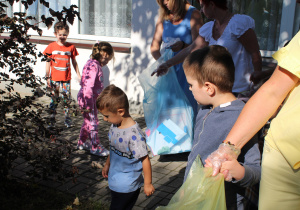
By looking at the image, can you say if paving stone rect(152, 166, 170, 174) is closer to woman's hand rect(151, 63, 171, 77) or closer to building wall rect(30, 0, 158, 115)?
woman's hand rect(151, 63, 171, 77)

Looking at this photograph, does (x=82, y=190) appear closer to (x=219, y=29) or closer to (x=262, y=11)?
(x=219, y=29)

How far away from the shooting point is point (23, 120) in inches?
128

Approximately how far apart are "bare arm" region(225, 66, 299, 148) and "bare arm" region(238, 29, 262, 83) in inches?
66.0

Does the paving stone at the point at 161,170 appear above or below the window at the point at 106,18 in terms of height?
below

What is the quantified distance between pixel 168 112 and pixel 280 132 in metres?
3.25

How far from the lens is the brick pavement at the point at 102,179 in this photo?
13.1 feet

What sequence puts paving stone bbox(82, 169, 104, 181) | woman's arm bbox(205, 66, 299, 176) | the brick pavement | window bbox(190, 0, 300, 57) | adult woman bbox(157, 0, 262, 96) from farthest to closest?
window bbox(190, 0, 300, 57) → paving stone bbox(82, 169, 104, 181) → the brick pavement → adult woman bbox(157, 0, 262, 96) → woman's arm bbox(205, 66, 299, 176)

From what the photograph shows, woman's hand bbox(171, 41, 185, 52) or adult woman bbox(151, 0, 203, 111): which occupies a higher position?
adult woman bbox(151, 0, 203, 111)

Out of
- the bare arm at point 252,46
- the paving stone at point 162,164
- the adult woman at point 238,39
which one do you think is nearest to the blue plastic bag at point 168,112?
the paving stone at point 162,164

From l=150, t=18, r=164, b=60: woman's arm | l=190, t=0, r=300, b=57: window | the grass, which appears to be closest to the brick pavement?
the grass

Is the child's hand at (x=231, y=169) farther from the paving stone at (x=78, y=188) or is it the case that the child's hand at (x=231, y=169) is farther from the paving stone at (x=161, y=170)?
the paving stone at (x=161, y=170)

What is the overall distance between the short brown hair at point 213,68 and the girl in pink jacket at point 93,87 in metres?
3.06

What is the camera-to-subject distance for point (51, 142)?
3.47m

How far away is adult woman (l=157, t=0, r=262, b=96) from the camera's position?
3.47 meters
